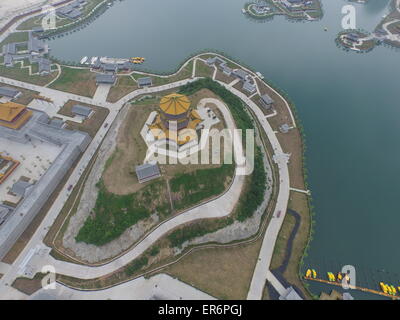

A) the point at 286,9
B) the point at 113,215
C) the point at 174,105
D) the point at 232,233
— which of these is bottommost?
the point at 232,233

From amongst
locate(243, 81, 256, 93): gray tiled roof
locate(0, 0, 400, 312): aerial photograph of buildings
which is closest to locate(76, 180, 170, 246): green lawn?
locate(0, 0, 400, 312): aerial photograph of buildings

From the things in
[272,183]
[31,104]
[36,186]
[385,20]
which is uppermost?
[385,20]

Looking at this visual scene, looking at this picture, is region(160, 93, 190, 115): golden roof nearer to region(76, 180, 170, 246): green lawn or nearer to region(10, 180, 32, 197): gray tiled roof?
region(76, 180, 170, 246): green lawn

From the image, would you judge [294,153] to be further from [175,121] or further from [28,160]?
[28,160]

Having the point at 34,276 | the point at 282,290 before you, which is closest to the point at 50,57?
the point at 34,276

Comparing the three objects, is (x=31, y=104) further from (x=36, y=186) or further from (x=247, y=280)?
(x=247, y=280)

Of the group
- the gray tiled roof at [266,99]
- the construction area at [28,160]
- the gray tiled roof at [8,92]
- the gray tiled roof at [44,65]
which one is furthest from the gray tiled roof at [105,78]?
the gray tiled roof at [266,99]

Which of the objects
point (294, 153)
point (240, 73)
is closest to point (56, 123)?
point (240, 73)
